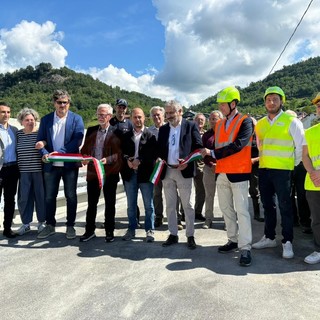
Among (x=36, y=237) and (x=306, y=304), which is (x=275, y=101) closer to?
(x=306, y=304)

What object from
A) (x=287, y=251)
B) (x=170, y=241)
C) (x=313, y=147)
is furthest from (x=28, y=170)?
(x=313, y=147)

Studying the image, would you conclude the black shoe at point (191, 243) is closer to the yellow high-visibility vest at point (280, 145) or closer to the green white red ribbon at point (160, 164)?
the green white red ribbon at point (160, 164)

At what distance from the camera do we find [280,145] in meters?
4.28

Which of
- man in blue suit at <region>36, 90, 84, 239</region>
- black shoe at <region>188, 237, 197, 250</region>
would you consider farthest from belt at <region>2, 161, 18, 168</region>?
black shoe at <region>188, 237, 197, 250</region>

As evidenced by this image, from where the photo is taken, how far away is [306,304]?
9.91 ft

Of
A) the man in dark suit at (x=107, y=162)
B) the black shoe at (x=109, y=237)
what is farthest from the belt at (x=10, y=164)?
the black shoe at (x=109, y=237)

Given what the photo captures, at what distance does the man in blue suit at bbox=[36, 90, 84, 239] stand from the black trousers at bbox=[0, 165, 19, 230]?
564mm

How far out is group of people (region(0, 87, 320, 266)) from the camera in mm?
4211

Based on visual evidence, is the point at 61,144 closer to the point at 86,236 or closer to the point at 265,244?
the point at 86,236

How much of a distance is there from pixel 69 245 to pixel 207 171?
2.73 metres

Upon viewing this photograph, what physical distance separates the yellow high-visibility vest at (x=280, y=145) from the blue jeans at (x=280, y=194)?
10 centimetres

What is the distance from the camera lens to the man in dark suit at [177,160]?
469cm

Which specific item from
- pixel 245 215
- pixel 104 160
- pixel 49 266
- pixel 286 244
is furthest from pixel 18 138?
pixel 286 244

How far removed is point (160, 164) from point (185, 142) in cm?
51
